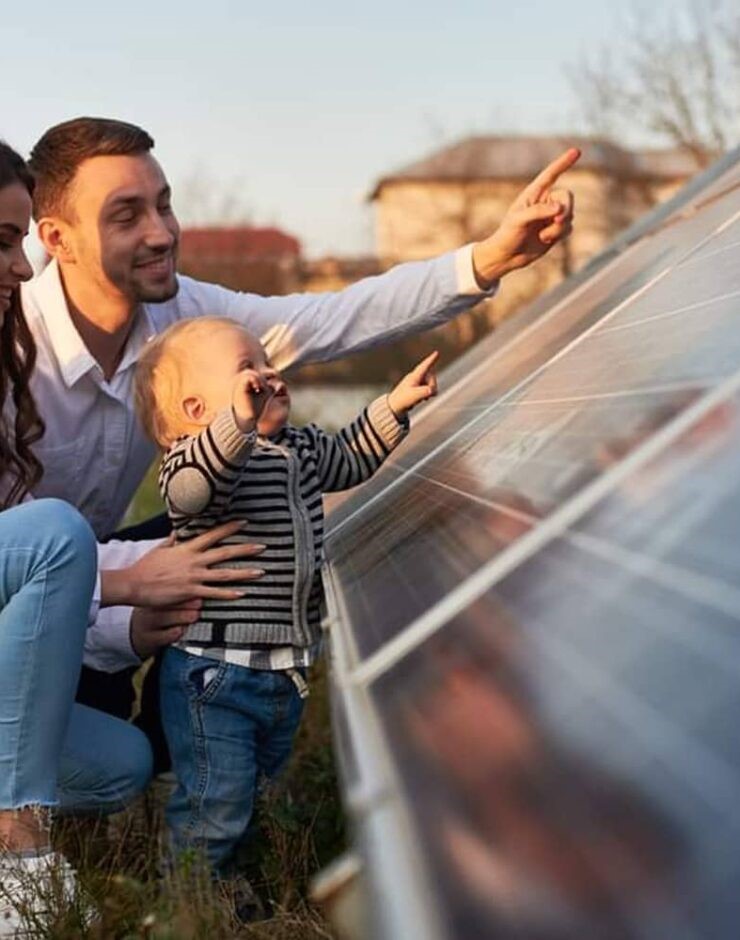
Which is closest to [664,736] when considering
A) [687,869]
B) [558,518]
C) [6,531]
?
[687,869]

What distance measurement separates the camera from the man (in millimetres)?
4094

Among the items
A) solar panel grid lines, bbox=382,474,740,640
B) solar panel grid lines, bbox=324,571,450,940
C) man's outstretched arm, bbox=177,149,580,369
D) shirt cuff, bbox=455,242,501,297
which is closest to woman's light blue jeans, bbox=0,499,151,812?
man's outstretched arm, bbox=177,149,580,369

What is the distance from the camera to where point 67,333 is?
407 centimetres

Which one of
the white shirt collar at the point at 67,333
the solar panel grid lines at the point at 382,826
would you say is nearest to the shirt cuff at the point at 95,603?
the white shirt collar at the point at 67,333

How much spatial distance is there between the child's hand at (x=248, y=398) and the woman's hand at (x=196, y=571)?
394 millimetres

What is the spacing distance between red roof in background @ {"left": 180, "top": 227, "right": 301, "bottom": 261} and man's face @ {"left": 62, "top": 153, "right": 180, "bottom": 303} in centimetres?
2273

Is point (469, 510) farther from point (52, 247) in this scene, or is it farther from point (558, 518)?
point (52, 247)

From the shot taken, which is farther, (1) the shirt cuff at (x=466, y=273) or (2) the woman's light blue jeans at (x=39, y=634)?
(1) the shirt cuff at (x=466, y=273)

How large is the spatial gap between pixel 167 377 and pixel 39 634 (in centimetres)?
56

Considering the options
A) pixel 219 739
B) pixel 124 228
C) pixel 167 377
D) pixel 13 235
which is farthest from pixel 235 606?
pixel 124 228

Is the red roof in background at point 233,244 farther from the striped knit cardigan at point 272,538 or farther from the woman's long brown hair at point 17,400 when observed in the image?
the striped knit cardigan at point 272,538

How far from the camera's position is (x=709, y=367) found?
7.14 feet

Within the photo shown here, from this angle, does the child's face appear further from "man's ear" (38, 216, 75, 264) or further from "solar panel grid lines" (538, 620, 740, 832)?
"solar panel grid lines" (538, 620, 740, 832)

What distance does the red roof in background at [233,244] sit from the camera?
2766 centimetres
